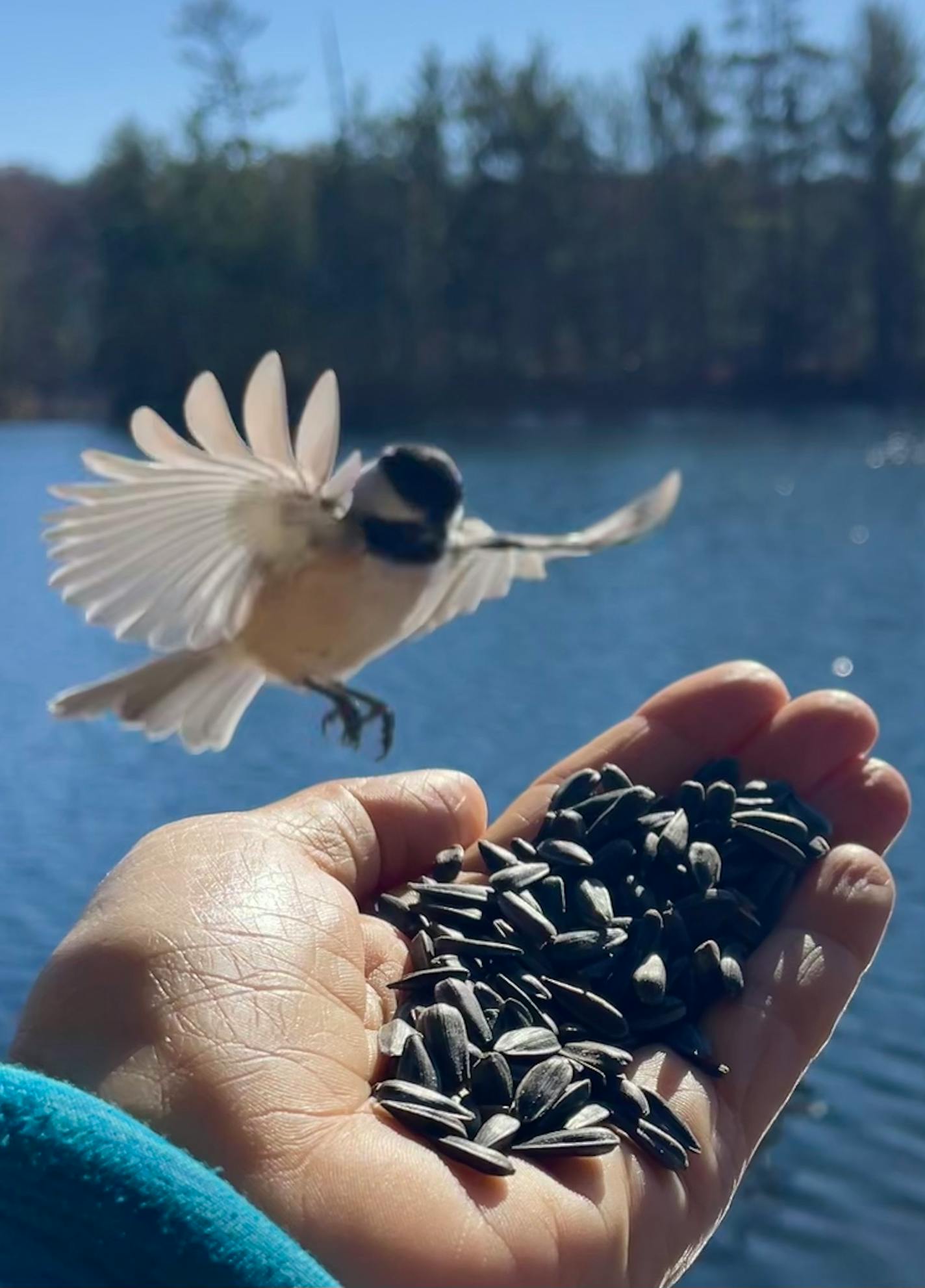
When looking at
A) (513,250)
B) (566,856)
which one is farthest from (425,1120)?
(513,250)

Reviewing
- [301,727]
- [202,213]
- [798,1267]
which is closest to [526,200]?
[202,213]

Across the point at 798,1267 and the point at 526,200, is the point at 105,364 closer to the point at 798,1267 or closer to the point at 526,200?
the point at 526,200

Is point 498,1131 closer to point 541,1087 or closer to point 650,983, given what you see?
point 541,1087

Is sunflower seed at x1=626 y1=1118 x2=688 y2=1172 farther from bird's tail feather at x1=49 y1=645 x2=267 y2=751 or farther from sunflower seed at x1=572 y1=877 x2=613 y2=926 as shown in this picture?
bird's tail feather at x1=49 y1=645 x2=267 y2=751

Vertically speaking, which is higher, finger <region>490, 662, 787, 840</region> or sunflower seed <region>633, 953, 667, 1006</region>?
finger <region>490, 662, 787, 840</region>

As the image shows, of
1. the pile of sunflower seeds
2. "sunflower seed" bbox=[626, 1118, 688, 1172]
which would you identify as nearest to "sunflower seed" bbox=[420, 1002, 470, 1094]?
the pile of sunflower seeds

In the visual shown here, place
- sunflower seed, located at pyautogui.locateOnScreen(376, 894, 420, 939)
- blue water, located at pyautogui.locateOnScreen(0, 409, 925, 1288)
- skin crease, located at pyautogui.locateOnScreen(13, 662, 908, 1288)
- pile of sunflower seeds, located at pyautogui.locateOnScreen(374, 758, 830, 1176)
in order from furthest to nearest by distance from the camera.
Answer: blue water, located at pyautogui.locateOnScreen(0, 409, 925, 1288)
sunflower seed, located at pyautogui.locateOnScreen(376, 894, 420, 939)
pile of sunflower seeds, located at pyautogui.locateOnScreen(374, 758, 830, 1176)
skin crease, located at pyautogui.locateOnScreen(13, 662, 908, 1288)

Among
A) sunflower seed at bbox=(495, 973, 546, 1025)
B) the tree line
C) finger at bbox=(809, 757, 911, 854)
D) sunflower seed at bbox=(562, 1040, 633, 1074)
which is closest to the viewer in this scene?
sunflower seed at bbox=(562, 1040, 633, 1074)
